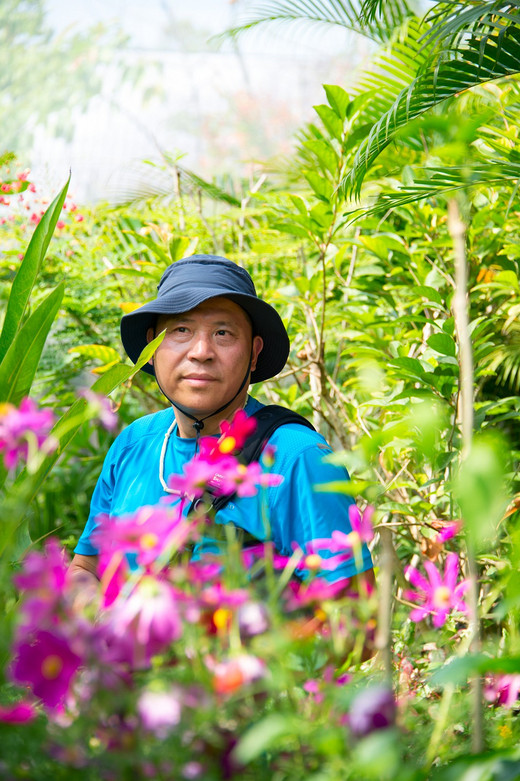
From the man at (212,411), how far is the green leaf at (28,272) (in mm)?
306

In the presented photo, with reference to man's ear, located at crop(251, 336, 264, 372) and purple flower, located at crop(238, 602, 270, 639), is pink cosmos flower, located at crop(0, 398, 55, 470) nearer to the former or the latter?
purple flower, located at crop(238, 602, 270, 639)

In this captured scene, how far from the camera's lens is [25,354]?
133 cm

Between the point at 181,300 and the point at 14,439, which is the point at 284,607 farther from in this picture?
the point at 181,300

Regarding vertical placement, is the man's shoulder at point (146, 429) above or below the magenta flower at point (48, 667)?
above

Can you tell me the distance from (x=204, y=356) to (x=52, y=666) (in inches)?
44.7

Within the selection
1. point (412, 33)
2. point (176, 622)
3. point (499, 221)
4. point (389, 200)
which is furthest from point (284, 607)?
point (412, 33)

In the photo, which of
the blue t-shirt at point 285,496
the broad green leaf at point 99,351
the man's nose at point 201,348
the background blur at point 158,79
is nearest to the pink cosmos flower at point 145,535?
the blue t-shirt at point 285,496

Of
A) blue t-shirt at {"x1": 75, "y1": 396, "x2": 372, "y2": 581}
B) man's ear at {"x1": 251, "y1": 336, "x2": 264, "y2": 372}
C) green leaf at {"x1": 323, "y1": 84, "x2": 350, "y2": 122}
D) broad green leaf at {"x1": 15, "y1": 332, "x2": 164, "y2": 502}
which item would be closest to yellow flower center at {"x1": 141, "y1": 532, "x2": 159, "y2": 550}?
broad green leaf at {"x1": 15, "y1": 332, "x2": 164, "y2": 502}

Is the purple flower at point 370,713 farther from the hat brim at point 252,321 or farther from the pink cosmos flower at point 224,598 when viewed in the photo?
the hat brim at point 252,321

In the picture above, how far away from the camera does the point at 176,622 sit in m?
0.54

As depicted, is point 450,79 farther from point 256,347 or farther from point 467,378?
point 467,378

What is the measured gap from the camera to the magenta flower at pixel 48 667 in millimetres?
550

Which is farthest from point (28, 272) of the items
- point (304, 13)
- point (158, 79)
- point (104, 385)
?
point (158, 79)

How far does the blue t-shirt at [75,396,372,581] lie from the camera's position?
4.91 ft
